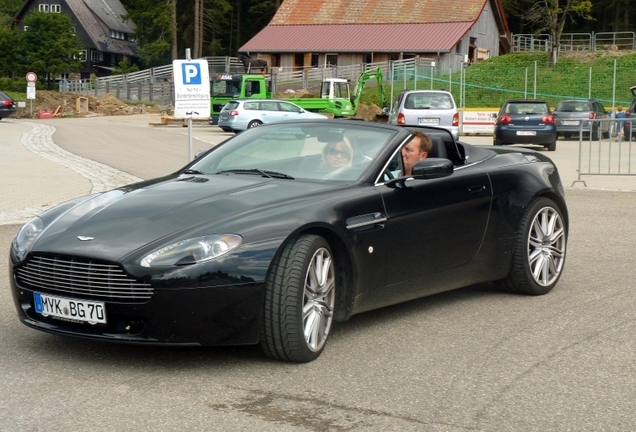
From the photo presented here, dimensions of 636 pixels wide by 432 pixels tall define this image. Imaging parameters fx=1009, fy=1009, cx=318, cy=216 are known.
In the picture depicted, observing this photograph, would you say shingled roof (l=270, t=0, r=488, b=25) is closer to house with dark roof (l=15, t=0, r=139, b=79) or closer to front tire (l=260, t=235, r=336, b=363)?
house with dark roof (l=15, t=0, r=139, b=79)

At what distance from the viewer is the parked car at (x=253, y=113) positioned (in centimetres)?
3972

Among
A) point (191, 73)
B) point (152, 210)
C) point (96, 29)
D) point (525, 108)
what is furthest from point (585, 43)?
point (152, 210)

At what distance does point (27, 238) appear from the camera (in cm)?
575

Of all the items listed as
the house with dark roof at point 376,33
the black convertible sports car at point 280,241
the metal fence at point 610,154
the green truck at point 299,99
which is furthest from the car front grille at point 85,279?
the house with dark roof at point 376,33

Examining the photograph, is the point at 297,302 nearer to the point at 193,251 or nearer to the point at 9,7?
the point at 193,251

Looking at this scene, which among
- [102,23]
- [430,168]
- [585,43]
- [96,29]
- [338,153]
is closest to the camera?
[430,168]

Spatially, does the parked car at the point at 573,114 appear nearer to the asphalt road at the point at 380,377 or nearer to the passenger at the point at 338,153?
the asphalt road at the point at 380,377

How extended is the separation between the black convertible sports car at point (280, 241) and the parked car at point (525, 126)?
22609mm

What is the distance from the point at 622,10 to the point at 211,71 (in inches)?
1446

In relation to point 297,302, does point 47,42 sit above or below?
above

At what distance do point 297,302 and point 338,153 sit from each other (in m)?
1.48

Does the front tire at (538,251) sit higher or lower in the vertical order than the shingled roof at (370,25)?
lower

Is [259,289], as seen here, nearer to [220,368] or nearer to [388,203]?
[220,368]

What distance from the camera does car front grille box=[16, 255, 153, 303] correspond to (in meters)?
5.11
